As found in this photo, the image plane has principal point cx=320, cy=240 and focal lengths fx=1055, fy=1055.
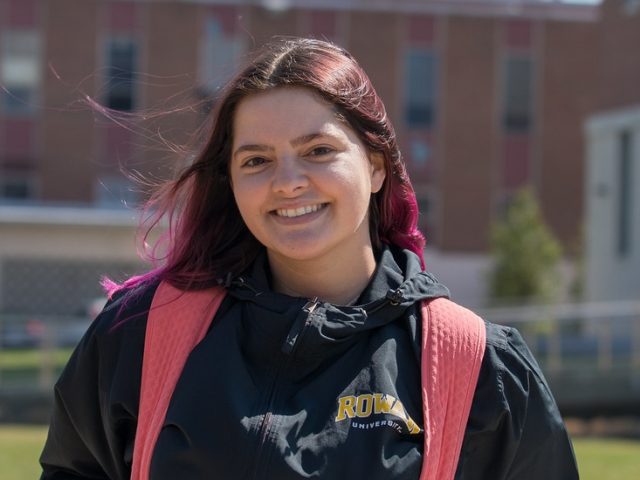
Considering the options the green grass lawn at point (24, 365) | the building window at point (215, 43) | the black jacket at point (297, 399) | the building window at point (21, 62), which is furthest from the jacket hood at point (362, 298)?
the building window at point (21, 62)

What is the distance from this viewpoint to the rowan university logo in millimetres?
2070

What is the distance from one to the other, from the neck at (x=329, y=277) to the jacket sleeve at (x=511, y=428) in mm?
336

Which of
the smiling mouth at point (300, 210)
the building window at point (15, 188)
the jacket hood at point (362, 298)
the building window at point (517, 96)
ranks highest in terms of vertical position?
the building window at point (517, 96)

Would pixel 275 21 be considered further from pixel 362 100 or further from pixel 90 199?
pixel 362 100

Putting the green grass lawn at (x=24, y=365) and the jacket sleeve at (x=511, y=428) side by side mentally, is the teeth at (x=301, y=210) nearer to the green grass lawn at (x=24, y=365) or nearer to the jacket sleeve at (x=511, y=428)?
the jacket sleeve at (x=511, y=428)

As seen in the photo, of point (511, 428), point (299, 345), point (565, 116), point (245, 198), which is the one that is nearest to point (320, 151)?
point (245, 198)

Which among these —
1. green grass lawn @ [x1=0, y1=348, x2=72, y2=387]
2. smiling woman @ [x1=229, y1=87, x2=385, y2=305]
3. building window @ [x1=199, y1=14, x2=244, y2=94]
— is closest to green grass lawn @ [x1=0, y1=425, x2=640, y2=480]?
smiling woman @ [x1=229, y1=87, x2=385, y2=305]

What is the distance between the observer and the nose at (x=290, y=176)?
86.4 inches

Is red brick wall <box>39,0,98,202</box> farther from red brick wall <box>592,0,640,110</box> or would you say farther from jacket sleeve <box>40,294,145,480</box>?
jacket sleeve <box>40,294,145,480</box>

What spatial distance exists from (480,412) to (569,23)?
3245cm

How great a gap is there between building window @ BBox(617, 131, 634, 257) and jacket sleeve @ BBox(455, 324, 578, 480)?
2098 centimetres

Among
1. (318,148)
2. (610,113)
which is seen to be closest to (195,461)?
(318,148)

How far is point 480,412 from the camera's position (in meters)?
2.13

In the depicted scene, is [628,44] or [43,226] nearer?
[628,44]
